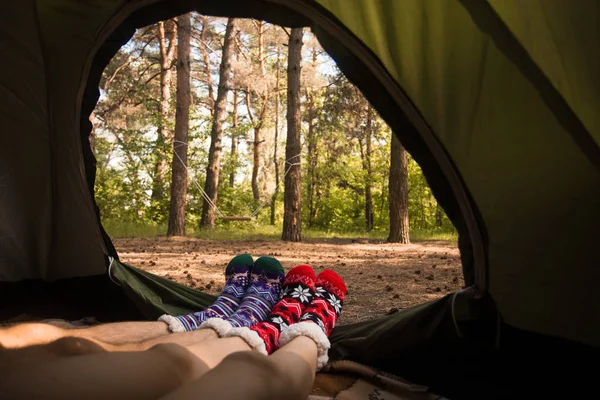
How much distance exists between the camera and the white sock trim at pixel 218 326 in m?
1.64

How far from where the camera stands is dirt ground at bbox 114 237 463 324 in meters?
3.07

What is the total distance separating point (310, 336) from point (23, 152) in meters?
1.42

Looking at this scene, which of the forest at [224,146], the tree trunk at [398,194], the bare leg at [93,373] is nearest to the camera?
the bare leg at [93,373]

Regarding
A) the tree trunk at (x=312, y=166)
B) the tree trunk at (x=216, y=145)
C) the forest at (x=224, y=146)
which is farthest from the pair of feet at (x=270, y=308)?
the tree trunk at (x=312, y=166)

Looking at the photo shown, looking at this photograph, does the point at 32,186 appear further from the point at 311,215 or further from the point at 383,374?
the point at 311,215

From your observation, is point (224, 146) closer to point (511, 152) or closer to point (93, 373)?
point (511, 152)

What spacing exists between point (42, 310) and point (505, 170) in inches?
76.9

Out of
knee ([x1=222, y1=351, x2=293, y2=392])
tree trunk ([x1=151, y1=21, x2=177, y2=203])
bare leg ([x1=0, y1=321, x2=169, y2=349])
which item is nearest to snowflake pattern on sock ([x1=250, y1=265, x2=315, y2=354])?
bare leg ([x1=0, y1=321, x2=169, y2=349])

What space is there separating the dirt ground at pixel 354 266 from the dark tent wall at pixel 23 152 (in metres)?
1.30

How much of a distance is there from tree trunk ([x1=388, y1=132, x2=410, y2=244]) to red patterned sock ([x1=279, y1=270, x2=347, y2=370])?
208 inches

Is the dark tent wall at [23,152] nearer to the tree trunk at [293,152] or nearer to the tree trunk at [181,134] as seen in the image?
the tree trunk at [293,152]

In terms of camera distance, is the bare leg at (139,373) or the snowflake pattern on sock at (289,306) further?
the snowflake pattern on sock at (289,306)

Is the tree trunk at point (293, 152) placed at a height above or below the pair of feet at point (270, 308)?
above

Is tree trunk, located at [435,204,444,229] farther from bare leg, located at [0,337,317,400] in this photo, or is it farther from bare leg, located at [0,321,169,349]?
bare leg, located at [0,337,317,400]
